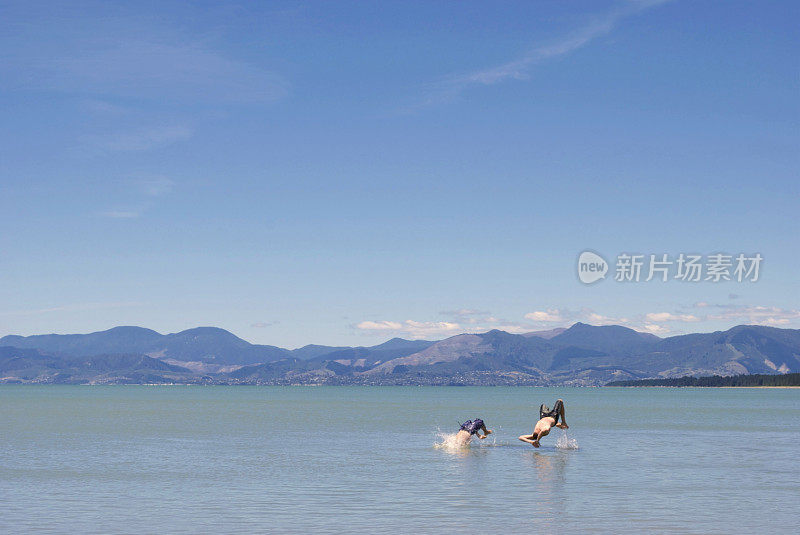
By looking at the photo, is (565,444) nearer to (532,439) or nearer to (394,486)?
(532,439)

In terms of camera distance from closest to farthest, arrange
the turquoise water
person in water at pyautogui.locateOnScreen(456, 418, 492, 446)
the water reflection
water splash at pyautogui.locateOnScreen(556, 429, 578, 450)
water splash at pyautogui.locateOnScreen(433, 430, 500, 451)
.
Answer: the turquoise water < the water reflection < water splash at pyautogui.locateOnScreen(433, 430, 500, 451) < person in water at pyautogui.locateOnScreen(456, 418, 492, 446) < water splash at pyautogui.locateOnScreen(556, 429, 578, 450)

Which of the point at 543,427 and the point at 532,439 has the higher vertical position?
the point at 543,427

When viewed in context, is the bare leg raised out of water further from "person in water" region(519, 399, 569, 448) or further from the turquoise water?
the turquoise water

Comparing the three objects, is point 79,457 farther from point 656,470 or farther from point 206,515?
point 656,470

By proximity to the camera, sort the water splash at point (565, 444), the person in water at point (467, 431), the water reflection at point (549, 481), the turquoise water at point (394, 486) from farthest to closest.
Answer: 1. the water splash at point (565, 444)
2. the person in water at point (467, 431)
3. the water reflection at point (549, 481)
4. the turquoise water at point (394, 486)

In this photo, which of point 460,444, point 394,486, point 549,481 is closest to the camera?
point 394,486

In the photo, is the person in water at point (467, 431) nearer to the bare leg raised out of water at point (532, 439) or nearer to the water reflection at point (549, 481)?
the bare leg raised out of water at point (532, 439)

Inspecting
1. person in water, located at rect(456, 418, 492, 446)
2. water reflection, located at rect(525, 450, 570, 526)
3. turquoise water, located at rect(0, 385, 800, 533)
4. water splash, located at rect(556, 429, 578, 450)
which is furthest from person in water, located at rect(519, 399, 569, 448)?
person in water, located at rect(456, 418, 492, 446)

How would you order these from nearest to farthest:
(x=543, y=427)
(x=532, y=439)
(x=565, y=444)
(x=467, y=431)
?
(x=532, y=439)
(x=467, y=431)
(x=543, y=427)
(x=565, y=444)

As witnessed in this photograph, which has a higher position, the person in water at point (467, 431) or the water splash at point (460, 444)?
the person in water at point (467, 431)

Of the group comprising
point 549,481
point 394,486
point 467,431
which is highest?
point 467,431

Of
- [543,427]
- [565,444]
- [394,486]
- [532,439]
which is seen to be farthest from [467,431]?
[394,486]

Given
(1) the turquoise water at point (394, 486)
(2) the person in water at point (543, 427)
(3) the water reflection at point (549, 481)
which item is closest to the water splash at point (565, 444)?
(1) the turquoise water at point (394, 486)

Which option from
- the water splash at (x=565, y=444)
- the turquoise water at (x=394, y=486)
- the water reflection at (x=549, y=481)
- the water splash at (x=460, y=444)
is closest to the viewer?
the turquoise water at (x=394, y=486)
